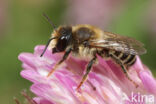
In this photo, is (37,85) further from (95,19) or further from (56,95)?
(95,19)

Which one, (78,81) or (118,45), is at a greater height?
(118,45)

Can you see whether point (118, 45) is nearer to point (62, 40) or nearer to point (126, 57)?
point (126, 57)

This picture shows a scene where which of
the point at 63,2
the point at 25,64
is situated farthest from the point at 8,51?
the point at 25,64

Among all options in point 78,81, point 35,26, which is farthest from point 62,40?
point 35,26

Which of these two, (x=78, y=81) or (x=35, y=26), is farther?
(x=35, y=26)

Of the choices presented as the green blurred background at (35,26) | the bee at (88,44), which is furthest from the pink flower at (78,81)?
the green blurred background at (35,26)

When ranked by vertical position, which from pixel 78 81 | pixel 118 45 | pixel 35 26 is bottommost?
pixel 35 26
